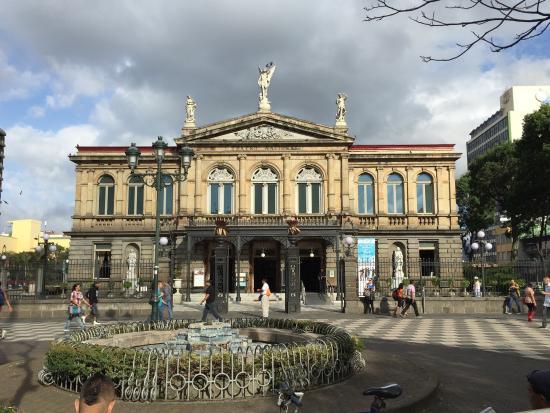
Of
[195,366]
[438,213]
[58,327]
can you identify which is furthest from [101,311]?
[438,213]

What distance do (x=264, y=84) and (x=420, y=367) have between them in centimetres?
3049

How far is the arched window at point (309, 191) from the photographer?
36.1 metres

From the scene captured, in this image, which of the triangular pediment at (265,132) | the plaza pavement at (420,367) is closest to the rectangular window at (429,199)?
the triangular pediment at (265,132)

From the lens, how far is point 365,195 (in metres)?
37.4

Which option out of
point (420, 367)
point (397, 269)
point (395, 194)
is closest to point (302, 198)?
point (395, 194)

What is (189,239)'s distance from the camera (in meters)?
33.1

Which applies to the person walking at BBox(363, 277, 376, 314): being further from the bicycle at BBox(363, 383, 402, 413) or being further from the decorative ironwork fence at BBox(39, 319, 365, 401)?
the bicycle at BBox(363, 383, 402, 413)

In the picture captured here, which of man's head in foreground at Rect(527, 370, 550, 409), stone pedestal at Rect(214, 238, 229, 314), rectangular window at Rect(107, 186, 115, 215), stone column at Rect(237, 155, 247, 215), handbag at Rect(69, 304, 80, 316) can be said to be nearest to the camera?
man's head in foreground at Rect(527, 370, 550, 409)

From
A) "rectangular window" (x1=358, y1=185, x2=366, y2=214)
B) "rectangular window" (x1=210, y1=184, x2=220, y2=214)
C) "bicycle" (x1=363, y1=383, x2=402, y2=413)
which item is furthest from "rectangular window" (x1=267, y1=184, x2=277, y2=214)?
"bicycle" (x1=363, y1=383, x2=402, y2=413)

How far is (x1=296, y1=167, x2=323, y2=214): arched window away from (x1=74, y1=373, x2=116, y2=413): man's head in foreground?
3274 centimetres

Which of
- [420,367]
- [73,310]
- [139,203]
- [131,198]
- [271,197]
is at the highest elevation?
[131,198]

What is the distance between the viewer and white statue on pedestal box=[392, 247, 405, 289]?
32094 millimetres

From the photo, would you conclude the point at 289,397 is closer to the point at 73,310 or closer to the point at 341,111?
the point at 73,310

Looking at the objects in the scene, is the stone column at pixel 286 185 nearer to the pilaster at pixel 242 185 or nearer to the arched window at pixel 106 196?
the pilaster at pixel 242 185
